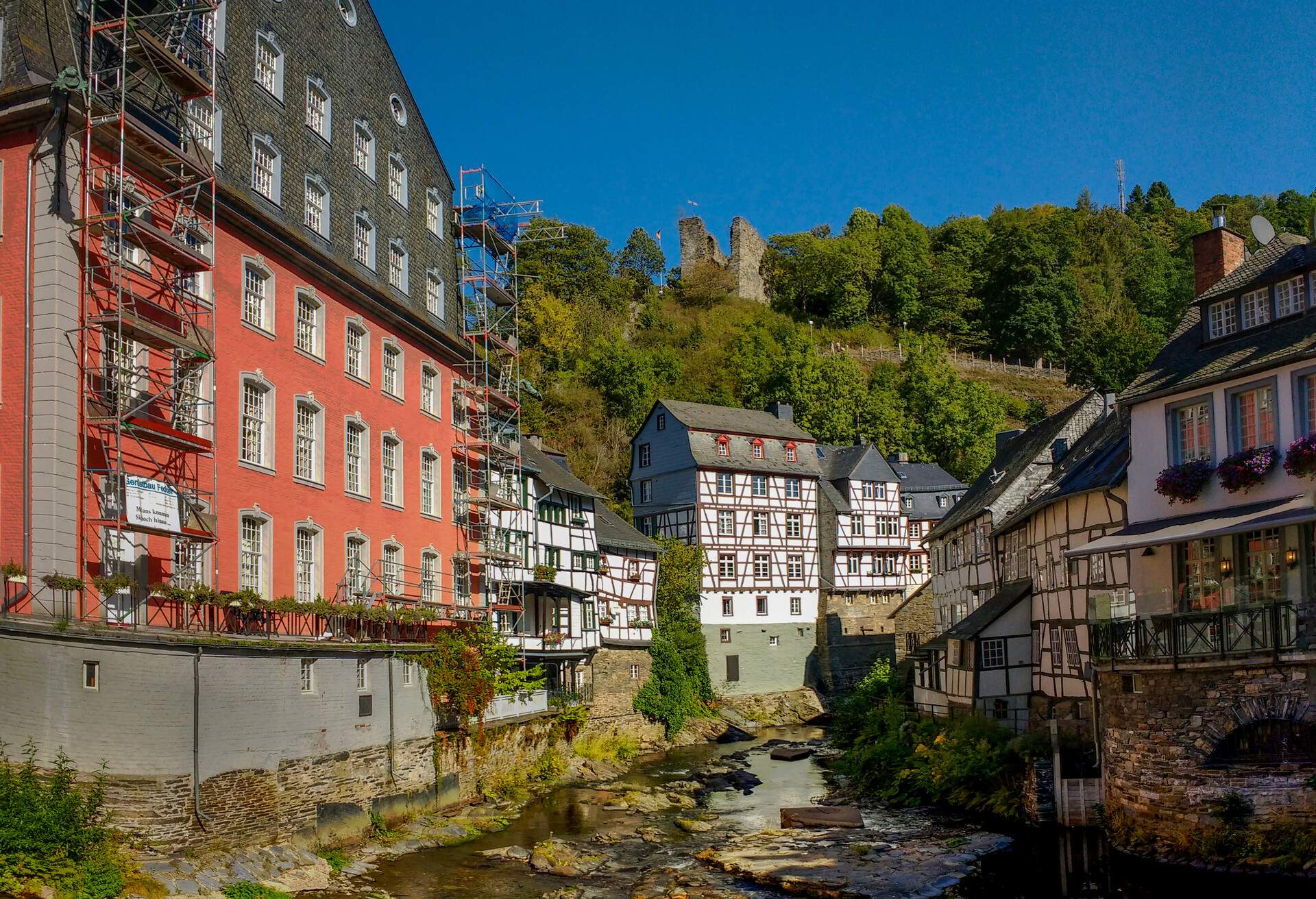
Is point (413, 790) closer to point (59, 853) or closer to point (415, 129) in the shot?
point (59, 853)

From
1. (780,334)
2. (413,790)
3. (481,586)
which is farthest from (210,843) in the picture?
(780,334)

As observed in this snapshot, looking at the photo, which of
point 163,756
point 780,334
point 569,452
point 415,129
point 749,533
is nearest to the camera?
point 163,756

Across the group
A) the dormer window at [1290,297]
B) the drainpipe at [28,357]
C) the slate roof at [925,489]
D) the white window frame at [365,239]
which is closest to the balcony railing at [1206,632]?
the dormer window at [1290,297]

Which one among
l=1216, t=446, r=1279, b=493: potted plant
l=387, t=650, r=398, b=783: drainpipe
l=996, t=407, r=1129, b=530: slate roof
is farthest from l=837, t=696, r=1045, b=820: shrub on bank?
l=387, t=650, r=398, b=783: drainpipe

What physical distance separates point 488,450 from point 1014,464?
16.7m

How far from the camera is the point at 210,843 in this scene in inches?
748

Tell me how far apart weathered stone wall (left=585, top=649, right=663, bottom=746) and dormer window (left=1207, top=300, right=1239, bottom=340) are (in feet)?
73.2

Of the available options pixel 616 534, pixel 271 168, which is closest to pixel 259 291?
pixel 271 168

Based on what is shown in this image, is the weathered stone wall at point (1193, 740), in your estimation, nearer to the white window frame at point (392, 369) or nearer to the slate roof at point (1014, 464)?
the slate roof at point (1014, 464)

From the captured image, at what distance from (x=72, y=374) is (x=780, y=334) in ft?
201

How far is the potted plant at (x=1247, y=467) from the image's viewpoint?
2041cm

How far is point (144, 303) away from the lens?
66.8ft

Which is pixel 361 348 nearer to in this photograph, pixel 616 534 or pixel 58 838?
pixel 58 838

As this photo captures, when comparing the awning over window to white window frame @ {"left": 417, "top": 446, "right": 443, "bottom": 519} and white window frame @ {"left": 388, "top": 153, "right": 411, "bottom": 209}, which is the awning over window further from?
white window frame @ {"left": 388, "top": 153, "right": 411, "bottom": 209}
